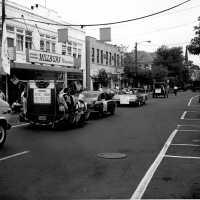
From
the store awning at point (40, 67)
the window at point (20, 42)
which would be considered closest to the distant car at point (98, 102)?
the store awning at point (40, 67)

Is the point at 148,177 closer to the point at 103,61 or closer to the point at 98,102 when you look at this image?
the point at 98,102

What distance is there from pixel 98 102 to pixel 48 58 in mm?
12958

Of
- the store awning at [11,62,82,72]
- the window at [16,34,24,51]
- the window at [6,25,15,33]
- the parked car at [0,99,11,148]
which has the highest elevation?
the window at [6,25,15,33]

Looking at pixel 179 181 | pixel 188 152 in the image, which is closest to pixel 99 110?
pixel 188 152

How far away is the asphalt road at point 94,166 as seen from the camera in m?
6.46

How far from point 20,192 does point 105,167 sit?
8.13 ft

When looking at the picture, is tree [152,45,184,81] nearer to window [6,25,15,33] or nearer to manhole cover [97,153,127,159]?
window [6,25,15,33]

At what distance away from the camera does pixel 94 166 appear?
845 centimetres

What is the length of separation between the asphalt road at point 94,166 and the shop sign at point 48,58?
1628cm

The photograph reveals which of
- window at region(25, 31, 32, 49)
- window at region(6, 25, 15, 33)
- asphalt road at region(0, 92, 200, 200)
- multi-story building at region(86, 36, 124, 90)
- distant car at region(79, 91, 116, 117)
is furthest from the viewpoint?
multi-story building at region(86, 36, 124, 90)

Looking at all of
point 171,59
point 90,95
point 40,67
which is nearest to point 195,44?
point 90,95

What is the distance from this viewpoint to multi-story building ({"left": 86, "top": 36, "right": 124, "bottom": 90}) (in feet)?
148

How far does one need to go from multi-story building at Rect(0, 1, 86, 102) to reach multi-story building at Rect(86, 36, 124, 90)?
4.79m

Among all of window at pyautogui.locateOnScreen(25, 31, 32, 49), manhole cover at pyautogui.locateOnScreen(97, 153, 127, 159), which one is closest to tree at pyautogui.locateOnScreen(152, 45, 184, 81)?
window at pyautogui.locateOnScreen(25, 31, 32, 49)
